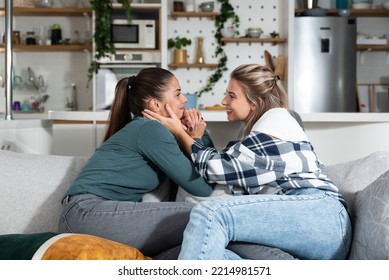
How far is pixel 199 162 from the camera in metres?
2.08

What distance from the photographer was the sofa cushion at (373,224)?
5.42ft

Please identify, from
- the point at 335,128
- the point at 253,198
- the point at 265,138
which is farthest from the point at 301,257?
the point at 335,128

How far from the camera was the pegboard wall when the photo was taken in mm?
7102

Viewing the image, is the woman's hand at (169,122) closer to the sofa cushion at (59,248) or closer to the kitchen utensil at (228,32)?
the sofa cushion at (59,248)

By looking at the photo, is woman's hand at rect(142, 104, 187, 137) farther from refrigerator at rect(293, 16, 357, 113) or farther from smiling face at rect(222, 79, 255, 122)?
refrigerator at rect(293, 16, 357, 113)

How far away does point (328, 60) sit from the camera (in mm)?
6703

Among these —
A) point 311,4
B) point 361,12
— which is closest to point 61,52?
point 311,4

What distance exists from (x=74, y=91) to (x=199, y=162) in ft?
16.5

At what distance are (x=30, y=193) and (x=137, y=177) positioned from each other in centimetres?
41

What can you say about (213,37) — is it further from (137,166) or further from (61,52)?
(137,166)

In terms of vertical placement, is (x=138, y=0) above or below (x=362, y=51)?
above

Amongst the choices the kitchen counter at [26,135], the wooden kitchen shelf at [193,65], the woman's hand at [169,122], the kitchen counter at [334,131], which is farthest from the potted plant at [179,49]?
the woman's hand at [169,122]

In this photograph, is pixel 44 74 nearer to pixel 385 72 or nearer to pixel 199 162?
pixel 385 72

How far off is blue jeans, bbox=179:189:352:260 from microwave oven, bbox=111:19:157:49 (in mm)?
4927
